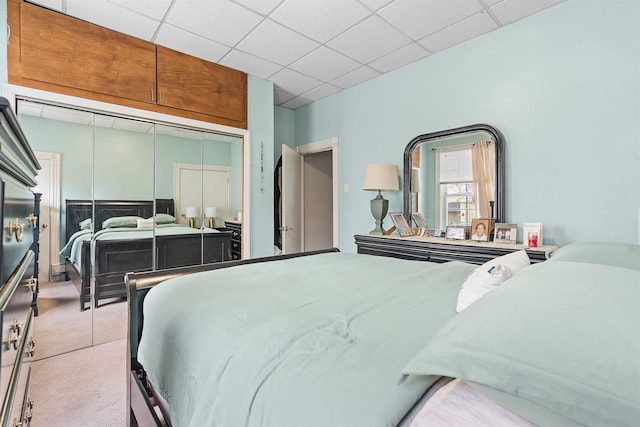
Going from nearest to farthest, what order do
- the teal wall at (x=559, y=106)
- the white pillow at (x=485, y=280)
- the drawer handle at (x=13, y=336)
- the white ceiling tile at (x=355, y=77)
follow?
the drawer handle at (x=13, y=336) < the white pillow at (x=485, y=280) < the teal wall at (x=559, y=106) < the white ceiling tile at (x=355, y=77)

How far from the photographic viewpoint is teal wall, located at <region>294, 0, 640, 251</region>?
2.06 m

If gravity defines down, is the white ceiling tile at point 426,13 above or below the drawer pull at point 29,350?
above

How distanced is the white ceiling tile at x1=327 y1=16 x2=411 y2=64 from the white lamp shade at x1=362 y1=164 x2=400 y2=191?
112 centimetres

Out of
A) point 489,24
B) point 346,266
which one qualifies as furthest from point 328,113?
point 346,266

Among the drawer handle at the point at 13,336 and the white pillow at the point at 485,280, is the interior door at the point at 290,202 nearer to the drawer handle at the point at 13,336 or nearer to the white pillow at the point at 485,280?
the white pillow at the point at 485,280

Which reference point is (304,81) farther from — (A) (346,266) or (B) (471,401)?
(B) (471,401)

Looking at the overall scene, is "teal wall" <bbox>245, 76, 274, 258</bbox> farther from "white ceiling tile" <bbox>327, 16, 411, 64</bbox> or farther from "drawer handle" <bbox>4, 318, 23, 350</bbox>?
"drawer handle" <bbox>4, 318, 23, 350</bbox>

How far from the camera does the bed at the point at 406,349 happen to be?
432mm

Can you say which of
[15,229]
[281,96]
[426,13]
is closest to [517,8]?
[426,13]

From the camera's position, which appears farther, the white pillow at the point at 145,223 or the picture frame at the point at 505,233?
the white pillow at the point at 145,223

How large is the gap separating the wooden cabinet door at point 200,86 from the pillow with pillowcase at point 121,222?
1128mm

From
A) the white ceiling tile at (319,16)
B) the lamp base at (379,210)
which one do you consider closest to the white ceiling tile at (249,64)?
the white ceiling tile at (319,16)

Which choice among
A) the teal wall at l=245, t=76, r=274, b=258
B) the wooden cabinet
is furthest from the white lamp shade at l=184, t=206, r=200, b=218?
the wooden cabinet

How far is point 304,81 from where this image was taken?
3.68 metres
